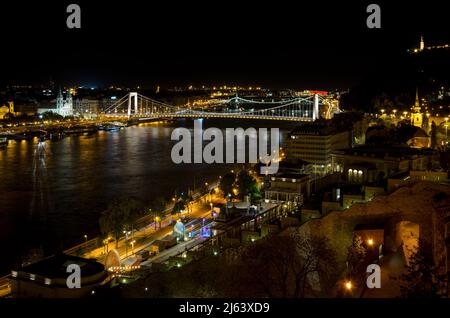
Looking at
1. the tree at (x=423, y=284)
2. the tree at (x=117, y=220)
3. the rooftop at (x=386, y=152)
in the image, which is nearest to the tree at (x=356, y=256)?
the tree at (x=423, y=284)

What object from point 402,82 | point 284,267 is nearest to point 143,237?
point 284,267

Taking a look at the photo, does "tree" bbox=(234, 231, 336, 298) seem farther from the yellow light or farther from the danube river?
the danube river

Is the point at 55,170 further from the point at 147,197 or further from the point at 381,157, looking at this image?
the point at 381,157

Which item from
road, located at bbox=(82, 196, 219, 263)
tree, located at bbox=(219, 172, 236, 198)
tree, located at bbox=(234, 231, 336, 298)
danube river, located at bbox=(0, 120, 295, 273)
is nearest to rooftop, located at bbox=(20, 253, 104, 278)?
road, located at bbox=(82, 196, 219, 263)

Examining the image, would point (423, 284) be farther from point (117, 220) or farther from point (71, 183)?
point (71, 183)

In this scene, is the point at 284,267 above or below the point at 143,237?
above

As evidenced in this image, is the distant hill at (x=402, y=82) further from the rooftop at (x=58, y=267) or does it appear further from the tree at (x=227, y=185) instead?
the rooftop at (x=58, y=267)

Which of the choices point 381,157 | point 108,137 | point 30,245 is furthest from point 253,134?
point 30,245

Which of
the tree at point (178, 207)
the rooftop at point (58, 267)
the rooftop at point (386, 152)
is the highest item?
the rooftop at point (386, 152)
